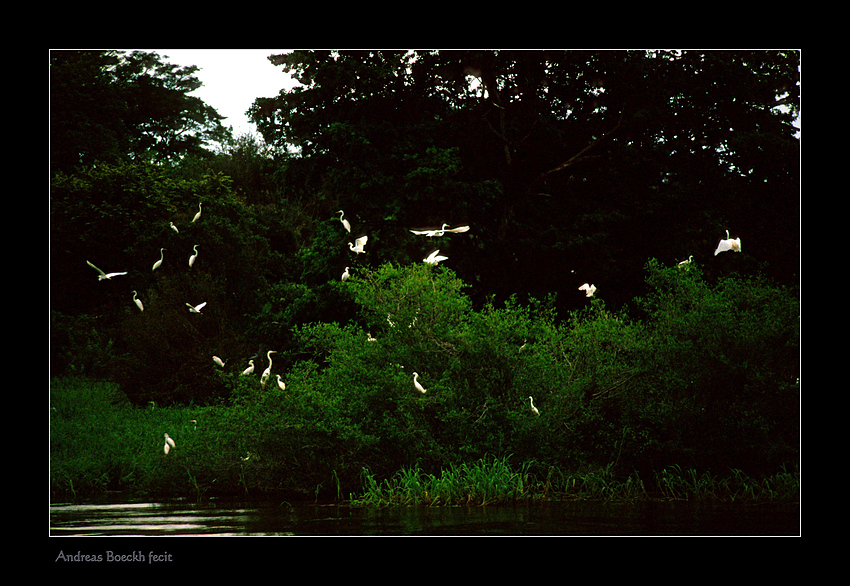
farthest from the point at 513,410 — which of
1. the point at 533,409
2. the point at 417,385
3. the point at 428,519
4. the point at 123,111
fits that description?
the point at 123,111

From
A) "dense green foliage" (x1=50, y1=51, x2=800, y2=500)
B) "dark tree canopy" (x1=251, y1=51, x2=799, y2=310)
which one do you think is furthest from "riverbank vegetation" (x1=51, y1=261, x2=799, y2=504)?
"dark tree canopy" (x1=251, y1=51, x2=799, y2=310)

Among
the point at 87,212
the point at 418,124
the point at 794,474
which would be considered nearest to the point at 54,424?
the point at 87,212

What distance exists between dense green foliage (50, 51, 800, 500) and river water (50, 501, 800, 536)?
65cm

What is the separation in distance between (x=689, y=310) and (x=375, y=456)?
4113 millimetres

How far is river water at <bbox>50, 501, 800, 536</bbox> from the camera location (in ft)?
30.8

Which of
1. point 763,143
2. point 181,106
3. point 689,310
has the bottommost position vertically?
point 689,310

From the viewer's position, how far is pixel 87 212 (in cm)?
2058

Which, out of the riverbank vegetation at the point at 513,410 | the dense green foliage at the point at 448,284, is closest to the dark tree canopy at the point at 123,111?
the dense green foliage at the point at 448,284

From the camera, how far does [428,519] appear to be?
1024 cm

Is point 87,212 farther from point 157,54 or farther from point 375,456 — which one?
point 375,456

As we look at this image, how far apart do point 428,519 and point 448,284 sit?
10.9 feet

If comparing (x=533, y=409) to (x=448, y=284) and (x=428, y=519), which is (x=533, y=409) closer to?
(x=448, y=284)

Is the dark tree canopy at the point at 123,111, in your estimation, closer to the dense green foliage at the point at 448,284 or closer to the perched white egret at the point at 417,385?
the dense green foliage at the point at 448,284

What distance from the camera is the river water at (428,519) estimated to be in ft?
30.8
